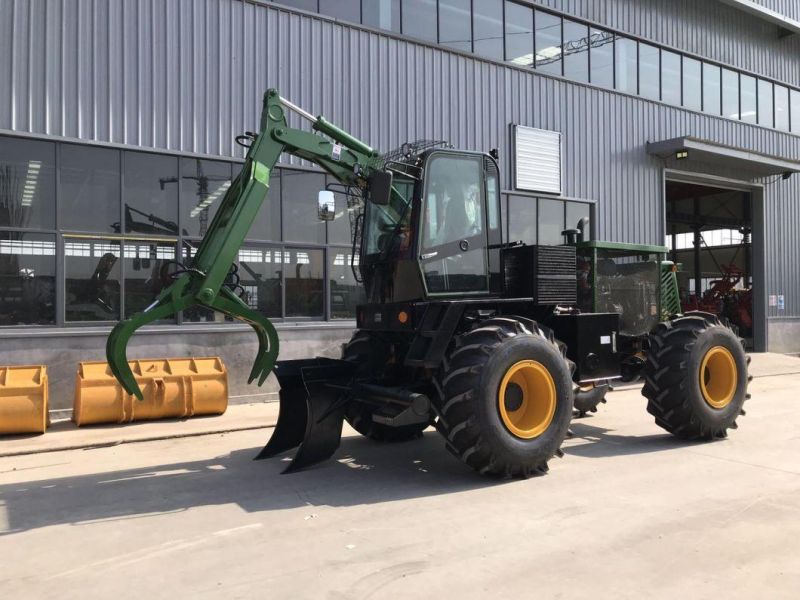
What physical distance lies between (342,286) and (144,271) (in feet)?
11.8

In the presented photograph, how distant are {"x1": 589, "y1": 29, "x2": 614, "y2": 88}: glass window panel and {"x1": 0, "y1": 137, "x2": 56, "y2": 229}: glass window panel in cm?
1224

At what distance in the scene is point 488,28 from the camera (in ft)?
47.3

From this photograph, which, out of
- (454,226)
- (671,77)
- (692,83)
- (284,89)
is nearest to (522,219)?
(284,89)

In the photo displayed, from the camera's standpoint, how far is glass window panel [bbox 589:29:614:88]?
1625 cm

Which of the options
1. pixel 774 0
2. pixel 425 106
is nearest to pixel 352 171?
pixel 425 106

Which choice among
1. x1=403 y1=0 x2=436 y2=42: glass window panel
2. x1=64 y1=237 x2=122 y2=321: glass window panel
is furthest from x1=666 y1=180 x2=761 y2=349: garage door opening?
x1=64 y1=237 x2=122 y2=321: glass window panel

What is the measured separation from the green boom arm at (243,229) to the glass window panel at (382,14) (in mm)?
6885

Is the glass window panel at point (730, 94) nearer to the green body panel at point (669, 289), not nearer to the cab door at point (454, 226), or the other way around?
the green body panel at point (669, 289)

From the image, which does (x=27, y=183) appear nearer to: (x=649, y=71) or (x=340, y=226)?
(x=340, y=226)

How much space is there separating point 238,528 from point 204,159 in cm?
782

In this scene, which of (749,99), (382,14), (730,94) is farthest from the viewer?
(749,99)

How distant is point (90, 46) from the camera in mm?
10383

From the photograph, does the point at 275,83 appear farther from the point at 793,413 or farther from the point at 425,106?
the point at 793,413

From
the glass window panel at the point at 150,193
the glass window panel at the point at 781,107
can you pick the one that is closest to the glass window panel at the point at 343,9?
the glass window panel at the point at 150,193
